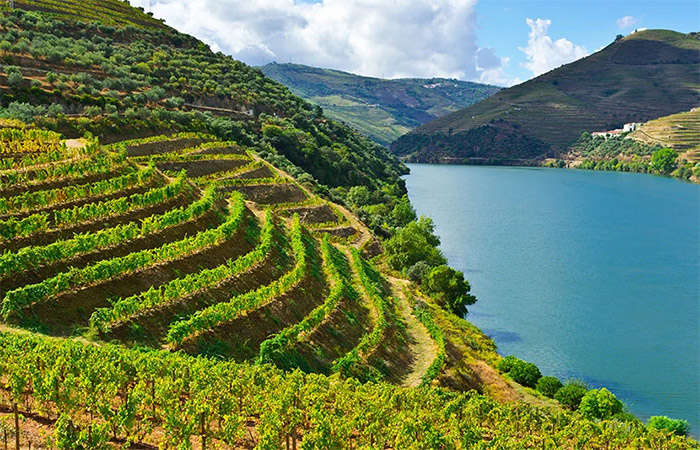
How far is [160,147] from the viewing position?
230 feet

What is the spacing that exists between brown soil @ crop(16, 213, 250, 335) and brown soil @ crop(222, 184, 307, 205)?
28797 mm

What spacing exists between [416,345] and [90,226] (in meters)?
24.0

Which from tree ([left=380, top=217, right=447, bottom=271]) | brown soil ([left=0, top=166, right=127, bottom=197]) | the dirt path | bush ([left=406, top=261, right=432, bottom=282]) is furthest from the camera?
tree ([left=380, top=217, right=447, bottom=271])

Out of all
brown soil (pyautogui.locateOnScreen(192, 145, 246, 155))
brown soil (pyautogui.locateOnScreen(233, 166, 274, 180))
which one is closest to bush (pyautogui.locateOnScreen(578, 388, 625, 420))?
brown soil (pyautogui.locateOnScreen(233, 166, 274, 180))

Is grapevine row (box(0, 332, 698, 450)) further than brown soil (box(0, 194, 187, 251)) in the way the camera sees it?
No

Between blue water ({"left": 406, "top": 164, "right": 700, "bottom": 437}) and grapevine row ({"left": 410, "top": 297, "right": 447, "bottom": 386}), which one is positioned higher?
grapevine row ({"left": 410, "top": 297, "right": 447, "bottom": 386})

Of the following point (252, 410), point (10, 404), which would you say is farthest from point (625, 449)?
point (10, 404)

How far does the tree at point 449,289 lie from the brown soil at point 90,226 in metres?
28.9

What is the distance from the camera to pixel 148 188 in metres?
43.1

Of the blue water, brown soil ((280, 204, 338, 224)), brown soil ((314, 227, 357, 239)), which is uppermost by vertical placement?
brown soil ((280, 204, 338, 224))

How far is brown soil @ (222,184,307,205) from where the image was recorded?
68.2 meters

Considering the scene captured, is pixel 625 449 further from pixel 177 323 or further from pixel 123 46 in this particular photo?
pixel 123 46

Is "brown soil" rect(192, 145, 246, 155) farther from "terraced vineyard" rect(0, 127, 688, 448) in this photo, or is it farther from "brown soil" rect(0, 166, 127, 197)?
"brown soil" rect(0, 166, 127, 197)

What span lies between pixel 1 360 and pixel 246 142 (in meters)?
75.4
